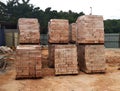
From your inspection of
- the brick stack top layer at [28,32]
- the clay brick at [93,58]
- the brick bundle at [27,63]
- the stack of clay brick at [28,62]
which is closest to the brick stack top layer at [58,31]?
the brick stack top layer at [28,32]

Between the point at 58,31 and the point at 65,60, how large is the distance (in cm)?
146

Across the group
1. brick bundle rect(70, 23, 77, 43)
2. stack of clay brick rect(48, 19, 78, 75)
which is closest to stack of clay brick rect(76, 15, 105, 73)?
stack of clay brick rect(48, 19, 78, 75)

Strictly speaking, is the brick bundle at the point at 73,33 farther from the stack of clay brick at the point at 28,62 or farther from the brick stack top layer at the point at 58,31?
the stack of clay brick at the point at 28,62

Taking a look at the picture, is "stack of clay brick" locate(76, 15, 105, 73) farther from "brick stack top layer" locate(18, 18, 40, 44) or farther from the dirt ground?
"brick stack top layer" locate(18, 18, 40, 44)

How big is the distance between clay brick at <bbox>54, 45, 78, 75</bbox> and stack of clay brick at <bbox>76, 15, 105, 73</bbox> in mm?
586

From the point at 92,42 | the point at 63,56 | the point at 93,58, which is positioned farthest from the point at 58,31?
the point at 93,58

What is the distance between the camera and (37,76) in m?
11.0

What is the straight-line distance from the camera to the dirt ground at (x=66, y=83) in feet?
30.9

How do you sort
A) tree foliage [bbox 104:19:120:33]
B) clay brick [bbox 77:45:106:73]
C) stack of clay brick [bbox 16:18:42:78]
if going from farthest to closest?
1. tree foliage [bbox 104:19:120:33]
2. clay brick [bbox 77:45:106:73]
3. stack of clay brick [bbox 16:18:42:78]

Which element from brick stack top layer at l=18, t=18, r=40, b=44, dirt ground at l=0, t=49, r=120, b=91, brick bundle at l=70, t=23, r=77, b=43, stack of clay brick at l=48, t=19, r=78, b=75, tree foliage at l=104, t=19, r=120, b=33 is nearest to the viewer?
dirt ground at l=0, t=49, r=120, b=91

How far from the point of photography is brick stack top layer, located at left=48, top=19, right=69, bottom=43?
12.3 m

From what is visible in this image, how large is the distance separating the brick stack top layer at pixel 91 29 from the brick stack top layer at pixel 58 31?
73 centimetres

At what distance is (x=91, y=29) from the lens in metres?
12.0

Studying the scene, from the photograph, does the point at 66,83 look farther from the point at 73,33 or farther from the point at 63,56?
the point at 73,33
